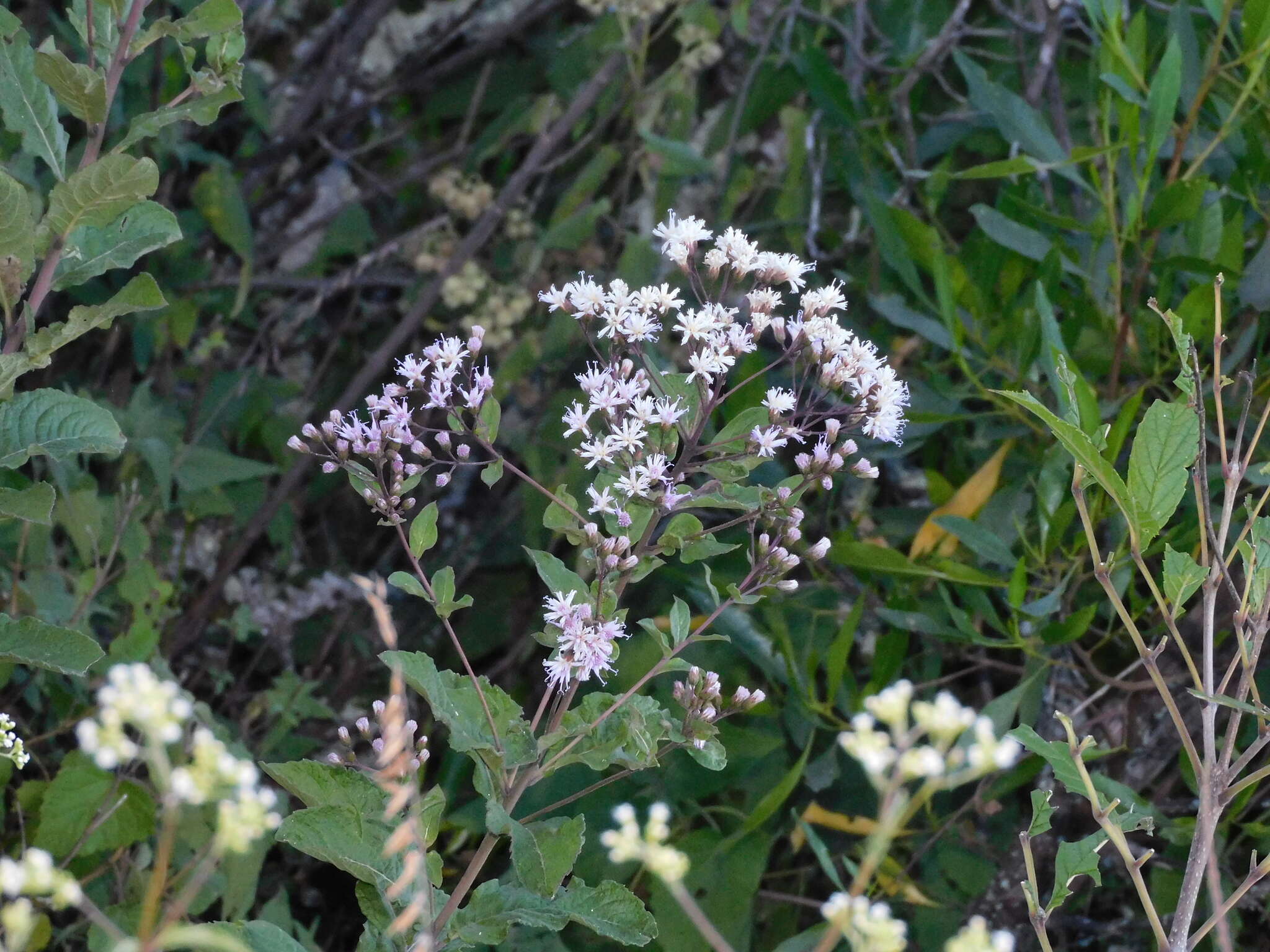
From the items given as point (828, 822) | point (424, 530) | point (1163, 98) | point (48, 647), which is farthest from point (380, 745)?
point (1163, 98)

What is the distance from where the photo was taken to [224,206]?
1.94 m

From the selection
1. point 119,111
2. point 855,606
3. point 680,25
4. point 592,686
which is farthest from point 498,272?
point 855,606

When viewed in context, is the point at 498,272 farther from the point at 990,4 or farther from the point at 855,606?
the point at 855,606

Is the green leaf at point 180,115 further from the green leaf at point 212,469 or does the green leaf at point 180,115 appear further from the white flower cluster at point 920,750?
the green leaf at point 212,469

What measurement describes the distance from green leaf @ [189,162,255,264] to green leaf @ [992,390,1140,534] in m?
1.48

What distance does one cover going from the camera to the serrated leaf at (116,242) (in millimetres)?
992

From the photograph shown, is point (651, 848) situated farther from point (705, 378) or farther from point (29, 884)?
point (705, 378)

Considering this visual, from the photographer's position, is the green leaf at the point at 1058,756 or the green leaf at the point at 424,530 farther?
the green leaf at the point at 424,530

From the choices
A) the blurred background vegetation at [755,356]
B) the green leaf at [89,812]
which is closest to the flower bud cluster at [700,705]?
the blurred background vegetation at [755,356]

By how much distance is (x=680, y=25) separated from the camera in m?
1.98

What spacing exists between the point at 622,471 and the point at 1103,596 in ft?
2.32

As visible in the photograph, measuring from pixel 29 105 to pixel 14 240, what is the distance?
14cm

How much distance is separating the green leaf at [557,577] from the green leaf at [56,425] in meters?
0.34

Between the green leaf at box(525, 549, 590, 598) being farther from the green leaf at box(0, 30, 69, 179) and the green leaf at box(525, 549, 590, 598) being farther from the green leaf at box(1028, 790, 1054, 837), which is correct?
the green leaf at box(0, 30, 69, 179)
